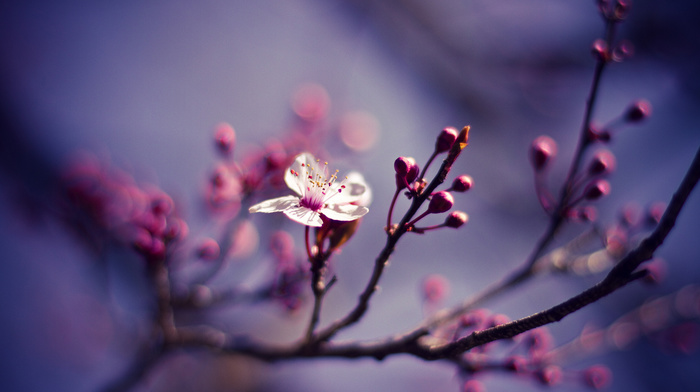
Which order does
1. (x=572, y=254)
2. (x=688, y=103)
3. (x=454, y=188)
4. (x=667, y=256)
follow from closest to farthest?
1. (x=454, y=188)
2. (x=572, y=254)
3. (x=688, y=103)
4. (x=667, y=256)

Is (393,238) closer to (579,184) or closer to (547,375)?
(579,184)

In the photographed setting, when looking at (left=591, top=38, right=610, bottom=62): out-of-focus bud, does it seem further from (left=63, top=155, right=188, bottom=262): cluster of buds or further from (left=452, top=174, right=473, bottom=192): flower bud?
(left=63, top=155, right=188, bottom=262): cluster of buds

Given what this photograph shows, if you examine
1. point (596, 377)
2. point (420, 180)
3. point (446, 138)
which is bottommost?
point (596, 377)

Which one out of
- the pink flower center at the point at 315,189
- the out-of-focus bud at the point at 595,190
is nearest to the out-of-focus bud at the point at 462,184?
the pink flower center at the point at 315,189

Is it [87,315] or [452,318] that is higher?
[452,318]

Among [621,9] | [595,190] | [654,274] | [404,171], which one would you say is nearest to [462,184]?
[404,171]

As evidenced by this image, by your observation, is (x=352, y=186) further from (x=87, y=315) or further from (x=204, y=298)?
(x=87, y=315)

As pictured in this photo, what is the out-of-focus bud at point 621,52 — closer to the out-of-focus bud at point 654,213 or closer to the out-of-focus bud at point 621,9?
the out-of-focus bud at point 621,9

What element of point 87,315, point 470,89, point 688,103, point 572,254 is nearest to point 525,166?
point 470,89

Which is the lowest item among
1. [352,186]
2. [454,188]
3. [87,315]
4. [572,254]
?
[87,315]
